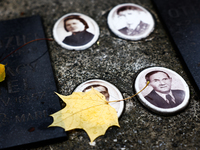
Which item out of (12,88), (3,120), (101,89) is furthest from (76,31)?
(3,120)

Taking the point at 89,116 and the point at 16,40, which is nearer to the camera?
the point at 89,116

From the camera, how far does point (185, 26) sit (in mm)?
1639

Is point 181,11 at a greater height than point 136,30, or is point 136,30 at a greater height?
point 181,11

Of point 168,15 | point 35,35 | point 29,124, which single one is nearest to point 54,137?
point 29,124

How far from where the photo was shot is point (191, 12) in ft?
5.63

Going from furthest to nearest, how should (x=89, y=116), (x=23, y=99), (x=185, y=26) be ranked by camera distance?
1. (x=185, y=26)
2. (x=23, y=99)
3. (x=89, y=116)

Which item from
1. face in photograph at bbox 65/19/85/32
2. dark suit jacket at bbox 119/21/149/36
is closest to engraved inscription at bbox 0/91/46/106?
face in photograph at bbox 65/19/85/32

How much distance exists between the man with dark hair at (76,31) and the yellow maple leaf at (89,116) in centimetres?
62

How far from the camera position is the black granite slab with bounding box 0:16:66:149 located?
3.87 ft

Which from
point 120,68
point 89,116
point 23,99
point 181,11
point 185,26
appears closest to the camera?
point 89,116

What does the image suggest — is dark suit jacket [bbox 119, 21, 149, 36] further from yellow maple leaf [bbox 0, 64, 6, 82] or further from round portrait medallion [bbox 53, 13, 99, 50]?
yellow maple leaf [bbox 0, 64, 6, 82]

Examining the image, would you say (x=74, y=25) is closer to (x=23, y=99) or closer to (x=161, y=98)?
(x=23, y=99)

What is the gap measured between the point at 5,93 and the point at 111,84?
83 centimetres

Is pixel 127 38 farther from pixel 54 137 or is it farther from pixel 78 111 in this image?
pixel 54 137
